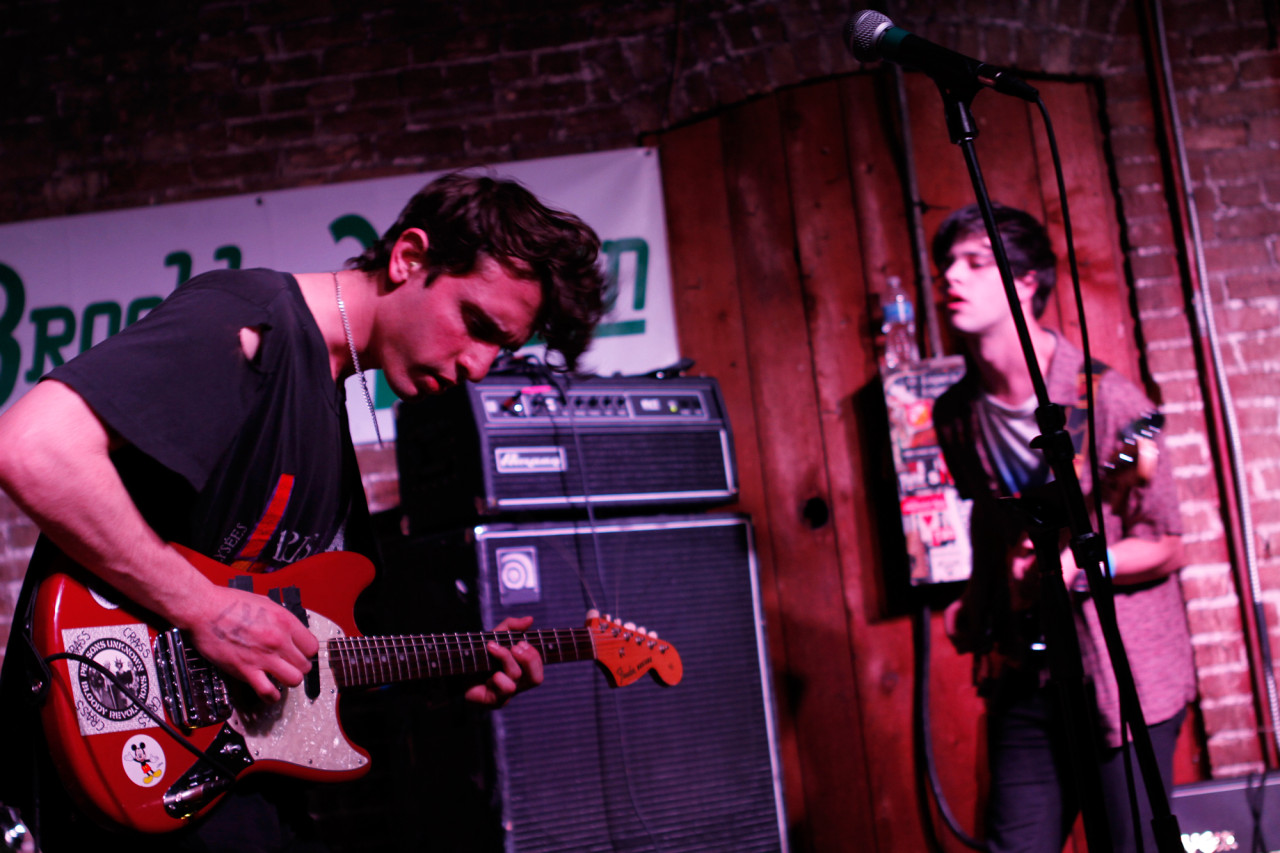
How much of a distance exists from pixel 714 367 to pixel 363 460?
1046 mm

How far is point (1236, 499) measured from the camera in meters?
2.82

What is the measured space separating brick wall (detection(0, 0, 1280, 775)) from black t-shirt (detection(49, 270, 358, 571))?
4.97ft

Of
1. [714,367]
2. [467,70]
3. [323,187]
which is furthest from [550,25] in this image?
[714,367]

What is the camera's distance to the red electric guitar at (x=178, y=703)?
1.21 m

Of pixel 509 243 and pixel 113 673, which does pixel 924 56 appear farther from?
pixel 113 673

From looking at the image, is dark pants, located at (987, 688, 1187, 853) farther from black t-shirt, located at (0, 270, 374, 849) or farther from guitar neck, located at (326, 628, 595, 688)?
black t-shirt, located at (0, 270, 374, 849)

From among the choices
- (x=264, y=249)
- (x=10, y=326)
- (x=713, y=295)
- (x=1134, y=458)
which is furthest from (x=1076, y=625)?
(x=10, y=326)

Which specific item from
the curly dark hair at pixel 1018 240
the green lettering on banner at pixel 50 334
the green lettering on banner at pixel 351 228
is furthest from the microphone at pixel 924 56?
the green lettering on banner at pixel 50 334

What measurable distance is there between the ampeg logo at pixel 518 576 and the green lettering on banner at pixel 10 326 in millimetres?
1709

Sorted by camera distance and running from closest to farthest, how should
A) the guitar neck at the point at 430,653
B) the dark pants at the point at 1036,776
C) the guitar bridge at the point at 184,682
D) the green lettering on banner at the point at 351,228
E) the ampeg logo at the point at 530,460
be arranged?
the guitar bridge at the point at 184,682 → the guitar neck at the point at 430,653 → the dark pants at the point at 1036,776 → the ampeg logo at the point at 530,460 → the green lettering on banner at the point at 351,228

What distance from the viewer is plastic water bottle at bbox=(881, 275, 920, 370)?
9.31ft

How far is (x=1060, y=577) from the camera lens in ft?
4.57

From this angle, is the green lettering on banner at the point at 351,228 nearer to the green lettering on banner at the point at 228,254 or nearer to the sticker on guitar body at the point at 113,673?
the green lettering on banner at the point at 228,254

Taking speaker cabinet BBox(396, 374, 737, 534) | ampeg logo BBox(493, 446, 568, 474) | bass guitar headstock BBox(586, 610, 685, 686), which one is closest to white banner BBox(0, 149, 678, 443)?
speaker cabinet BBox(396, 374, 737, 534)
